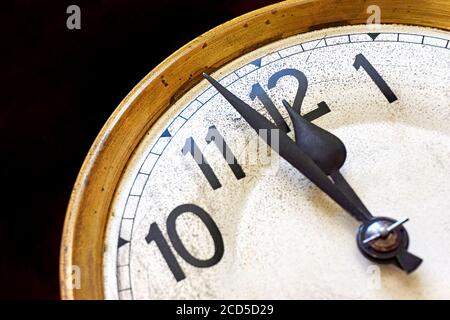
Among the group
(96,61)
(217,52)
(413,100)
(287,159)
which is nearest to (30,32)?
(96,61)

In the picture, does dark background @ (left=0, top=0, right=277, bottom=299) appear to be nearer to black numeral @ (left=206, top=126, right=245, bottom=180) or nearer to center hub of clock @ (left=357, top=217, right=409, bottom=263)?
black numeral @ (left=206, top=126, right=245, bottom=180)

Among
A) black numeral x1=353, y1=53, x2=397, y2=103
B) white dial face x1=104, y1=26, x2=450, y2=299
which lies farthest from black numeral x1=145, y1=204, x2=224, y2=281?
black numeral x1=353, y1=53, x2=397, y2=103

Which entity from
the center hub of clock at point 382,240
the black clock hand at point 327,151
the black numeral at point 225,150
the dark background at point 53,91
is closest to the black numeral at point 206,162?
the black numeral at point 225,150

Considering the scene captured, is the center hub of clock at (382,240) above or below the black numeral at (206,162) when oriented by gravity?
below

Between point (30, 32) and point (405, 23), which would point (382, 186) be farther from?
point (30, 32)

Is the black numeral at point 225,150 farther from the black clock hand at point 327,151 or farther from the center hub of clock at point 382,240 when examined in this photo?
the center hub of clock at point 382,240

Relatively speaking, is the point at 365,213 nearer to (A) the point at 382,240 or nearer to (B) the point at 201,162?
(A) the point at 382,240
